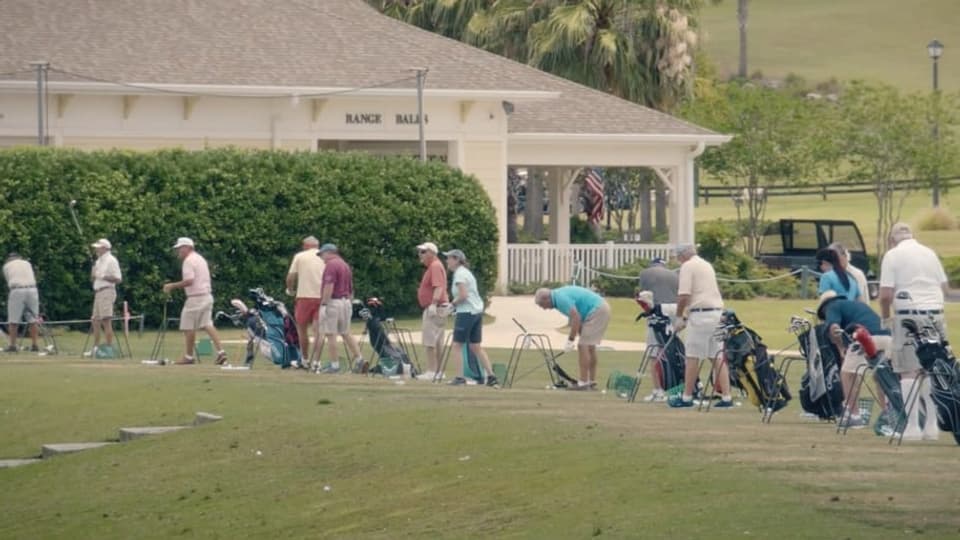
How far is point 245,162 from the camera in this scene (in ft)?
115

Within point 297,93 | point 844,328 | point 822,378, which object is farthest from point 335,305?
point 297,93

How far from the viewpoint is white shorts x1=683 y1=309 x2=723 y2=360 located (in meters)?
19.9

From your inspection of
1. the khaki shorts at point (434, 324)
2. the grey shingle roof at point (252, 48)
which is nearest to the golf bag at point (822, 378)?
the khaki shorts at point (434, 324)

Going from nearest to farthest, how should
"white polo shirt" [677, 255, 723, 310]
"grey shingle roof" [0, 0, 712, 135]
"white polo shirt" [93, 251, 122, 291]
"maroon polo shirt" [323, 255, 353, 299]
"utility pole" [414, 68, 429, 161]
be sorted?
"white polo shirt" [677, 255, 723, 310] < "maroon polo shirt" [323, 255, 353, 299] < "white polo shirt" [93, 251, 122, 291] < "utility pole" [414, 68, 429, 161] < "grey shingle roof" [0, 0, 712, 135]

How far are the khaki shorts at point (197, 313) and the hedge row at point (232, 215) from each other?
726 centimetres

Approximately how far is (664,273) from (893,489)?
11.0m

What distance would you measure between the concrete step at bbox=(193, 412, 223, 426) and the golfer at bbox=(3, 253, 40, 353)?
9.05 metres

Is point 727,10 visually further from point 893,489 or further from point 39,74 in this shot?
point 893,489

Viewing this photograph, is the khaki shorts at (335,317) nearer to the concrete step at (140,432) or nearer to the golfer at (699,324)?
the concrete step at (140,432)

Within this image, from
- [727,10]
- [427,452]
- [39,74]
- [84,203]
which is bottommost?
[427,452]

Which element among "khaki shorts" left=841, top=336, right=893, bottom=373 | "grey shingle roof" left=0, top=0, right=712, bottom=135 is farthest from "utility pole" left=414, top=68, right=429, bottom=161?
"khaki shorts" left=841, top=336, right=893, bottom=373

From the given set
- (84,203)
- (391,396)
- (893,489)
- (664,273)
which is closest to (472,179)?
(84,203)

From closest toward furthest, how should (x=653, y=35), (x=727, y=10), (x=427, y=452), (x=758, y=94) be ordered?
(x=427, y=452), (x=653, y=35), (x=758, y=94), (x=727, y=10)

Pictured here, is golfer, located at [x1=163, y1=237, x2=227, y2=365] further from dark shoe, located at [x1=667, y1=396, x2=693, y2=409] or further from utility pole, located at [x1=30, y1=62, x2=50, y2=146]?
utility pole, located at [x1=30, y1=62, x2=50, y2=146]
